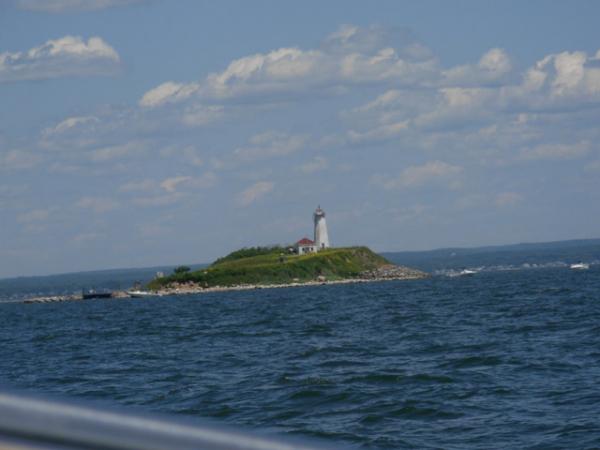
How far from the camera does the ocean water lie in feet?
66.8

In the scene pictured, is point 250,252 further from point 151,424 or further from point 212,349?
point 151,424

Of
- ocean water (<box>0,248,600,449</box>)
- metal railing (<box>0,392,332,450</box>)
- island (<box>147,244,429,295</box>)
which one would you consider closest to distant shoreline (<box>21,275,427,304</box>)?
island (<box>147,244,429,295</box>)

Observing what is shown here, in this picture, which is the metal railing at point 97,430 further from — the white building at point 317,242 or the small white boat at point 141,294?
the white building at point 317,242

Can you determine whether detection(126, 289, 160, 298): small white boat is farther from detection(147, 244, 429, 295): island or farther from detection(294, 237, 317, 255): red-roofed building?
detection(294, 237, 317, 255): red-roofed building

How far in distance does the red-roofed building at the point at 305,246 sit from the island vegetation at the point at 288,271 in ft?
4.65

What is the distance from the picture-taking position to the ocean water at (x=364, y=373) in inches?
802

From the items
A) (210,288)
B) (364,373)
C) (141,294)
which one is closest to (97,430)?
(364,373)

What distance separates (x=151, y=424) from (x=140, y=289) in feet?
454

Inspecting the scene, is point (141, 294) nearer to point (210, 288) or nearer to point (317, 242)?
point (210, 288)

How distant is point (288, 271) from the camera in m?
135

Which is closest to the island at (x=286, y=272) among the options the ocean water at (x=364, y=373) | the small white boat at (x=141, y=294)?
the small white boat at (x=141, y=294)

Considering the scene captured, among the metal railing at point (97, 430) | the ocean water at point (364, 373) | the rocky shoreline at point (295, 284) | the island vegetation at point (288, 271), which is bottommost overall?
the ocean water at point (364, 373)

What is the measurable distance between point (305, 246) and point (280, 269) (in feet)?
50.5

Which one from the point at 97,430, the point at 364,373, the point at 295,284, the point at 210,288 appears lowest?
the point at 364,373
